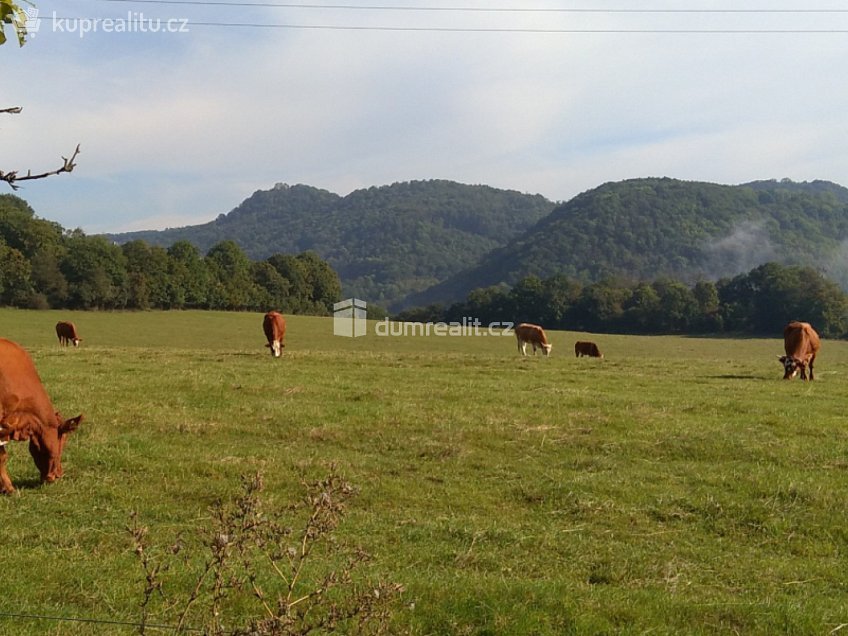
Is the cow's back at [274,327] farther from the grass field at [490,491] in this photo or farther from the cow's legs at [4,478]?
the cow's legs at [4,478]

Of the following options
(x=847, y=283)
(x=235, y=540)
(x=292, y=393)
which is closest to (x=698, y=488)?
(x=235, y=540)

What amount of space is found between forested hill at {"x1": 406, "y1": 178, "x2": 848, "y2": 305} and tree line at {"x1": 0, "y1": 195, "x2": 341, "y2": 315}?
8121 cm

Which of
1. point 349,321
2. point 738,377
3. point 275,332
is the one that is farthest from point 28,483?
point 349,321

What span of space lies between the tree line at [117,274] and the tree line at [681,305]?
2573cm

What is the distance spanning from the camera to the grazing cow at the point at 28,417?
854 cm

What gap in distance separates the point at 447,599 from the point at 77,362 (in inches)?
715

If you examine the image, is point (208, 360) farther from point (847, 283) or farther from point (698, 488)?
point (847, 283)

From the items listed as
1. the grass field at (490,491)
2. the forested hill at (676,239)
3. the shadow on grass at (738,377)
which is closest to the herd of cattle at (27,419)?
the grass field at (490,491)

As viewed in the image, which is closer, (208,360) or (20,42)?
(20,42)

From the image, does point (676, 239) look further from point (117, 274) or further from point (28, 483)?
point (28, 483)

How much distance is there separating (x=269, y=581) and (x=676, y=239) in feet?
552

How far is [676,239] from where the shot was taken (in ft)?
534

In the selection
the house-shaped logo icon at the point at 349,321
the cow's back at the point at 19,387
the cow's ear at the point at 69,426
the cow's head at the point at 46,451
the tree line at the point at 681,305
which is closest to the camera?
the cow's back at the point at 19,387

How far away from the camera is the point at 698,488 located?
930 centimetres
